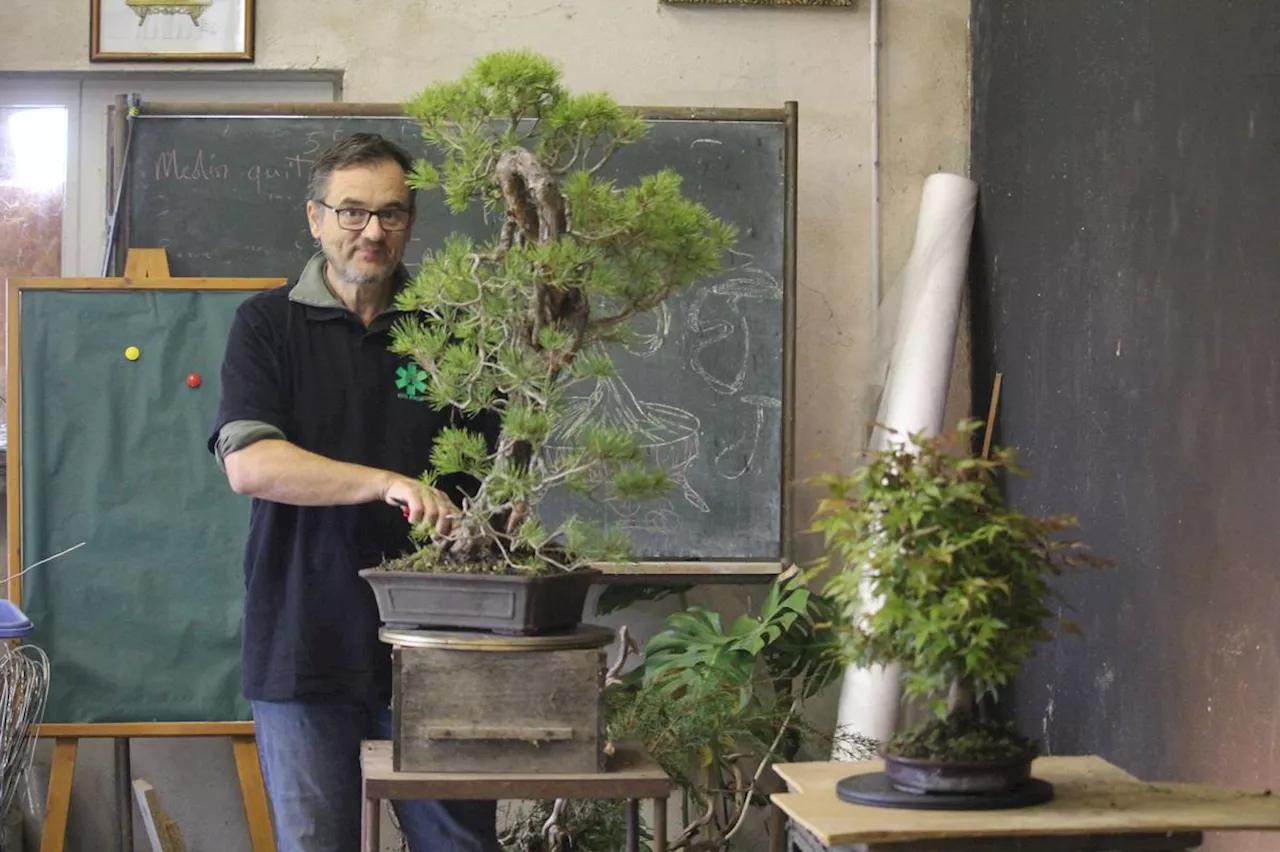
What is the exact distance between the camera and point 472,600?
6.75ft

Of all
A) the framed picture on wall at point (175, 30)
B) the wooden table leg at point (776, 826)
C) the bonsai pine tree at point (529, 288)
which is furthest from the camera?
the framed picture on wall at point (175, 30)

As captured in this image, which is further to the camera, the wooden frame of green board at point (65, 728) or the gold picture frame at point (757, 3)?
the gold picture frame at point (757, 3)

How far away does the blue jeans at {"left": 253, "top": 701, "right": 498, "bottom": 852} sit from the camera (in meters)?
2.26

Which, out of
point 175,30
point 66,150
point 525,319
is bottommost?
point 525,319

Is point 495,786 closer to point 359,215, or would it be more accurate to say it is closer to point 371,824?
point 371,824

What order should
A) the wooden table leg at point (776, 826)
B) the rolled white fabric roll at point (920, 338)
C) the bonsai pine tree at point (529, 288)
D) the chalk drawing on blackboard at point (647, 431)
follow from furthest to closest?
1. the chalk drawing on blackboard at point (647, 431)
2. the rolled white fabric roll at point (920, 338)
3. the wooden table leg at point (776, 826)
4. the bonsai pine tree at point (529, 288)

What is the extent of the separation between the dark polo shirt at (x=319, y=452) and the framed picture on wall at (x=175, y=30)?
161 centimetres

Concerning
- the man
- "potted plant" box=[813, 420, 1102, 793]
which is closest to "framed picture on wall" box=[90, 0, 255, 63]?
the man

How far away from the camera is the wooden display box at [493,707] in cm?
204

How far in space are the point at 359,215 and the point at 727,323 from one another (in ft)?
4.80

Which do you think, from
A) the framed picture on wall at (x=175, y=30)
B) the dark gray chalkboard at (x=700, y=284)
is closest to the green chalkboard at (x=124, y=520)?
the dark gray chalkboard at (x=700, y=284)

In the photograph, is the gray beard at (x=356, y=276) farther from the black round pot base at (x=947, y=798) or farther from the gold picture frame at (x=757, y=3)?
the gold picture frame at (x=757, y=3)

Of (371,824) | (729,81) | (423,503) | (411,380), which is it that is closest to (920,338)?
(729,81)

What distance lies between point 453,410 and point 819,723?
1.80 m
